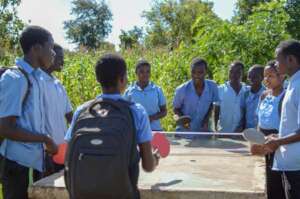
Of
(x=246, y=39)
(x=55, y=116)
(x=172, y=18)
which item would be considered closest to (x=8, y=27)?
(x=246, y=39)

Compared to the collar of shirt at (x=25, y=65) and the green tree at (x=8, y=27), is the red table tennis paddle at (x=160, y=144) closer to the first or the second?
the collar of shirt at (x=25, y=65)

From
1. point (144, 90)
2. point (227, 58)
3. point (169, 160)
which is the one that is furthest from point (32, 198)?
point (227, 58)

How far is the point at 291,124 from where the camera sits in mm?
3459

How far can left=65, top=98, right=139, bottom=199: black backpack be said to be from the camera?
2.55m

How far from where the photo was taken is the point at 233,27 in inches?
347

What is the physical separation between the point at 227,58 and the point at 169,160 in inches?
173

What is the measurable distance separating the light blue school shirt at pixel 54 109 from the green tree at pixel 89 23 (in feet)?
167

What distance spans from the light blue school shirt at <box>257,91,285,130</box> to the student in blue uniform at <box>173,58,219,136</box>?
1463 millimetres

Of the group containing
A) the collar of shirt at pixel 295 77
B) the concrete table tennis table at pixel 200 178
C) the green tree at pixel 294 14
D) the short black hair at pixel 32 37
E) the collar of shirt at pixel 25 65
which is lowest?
the concrete table tennis table at pixel 200 178

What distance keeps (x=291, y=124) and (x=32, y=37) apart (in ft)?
5.67

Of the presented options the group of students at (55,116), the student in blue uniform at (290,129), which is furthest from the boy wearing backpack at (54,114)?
the student in blue uniform at (290,129)

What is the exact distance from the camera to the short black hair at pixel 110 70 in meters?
2.74

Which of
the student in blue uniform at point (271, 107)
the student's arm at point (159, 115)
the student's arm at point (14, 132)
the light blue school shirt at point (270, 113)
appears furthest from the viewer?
the student's arm at point (159, 115)

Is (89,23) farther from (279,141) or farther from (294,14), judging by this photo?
(279,141)
